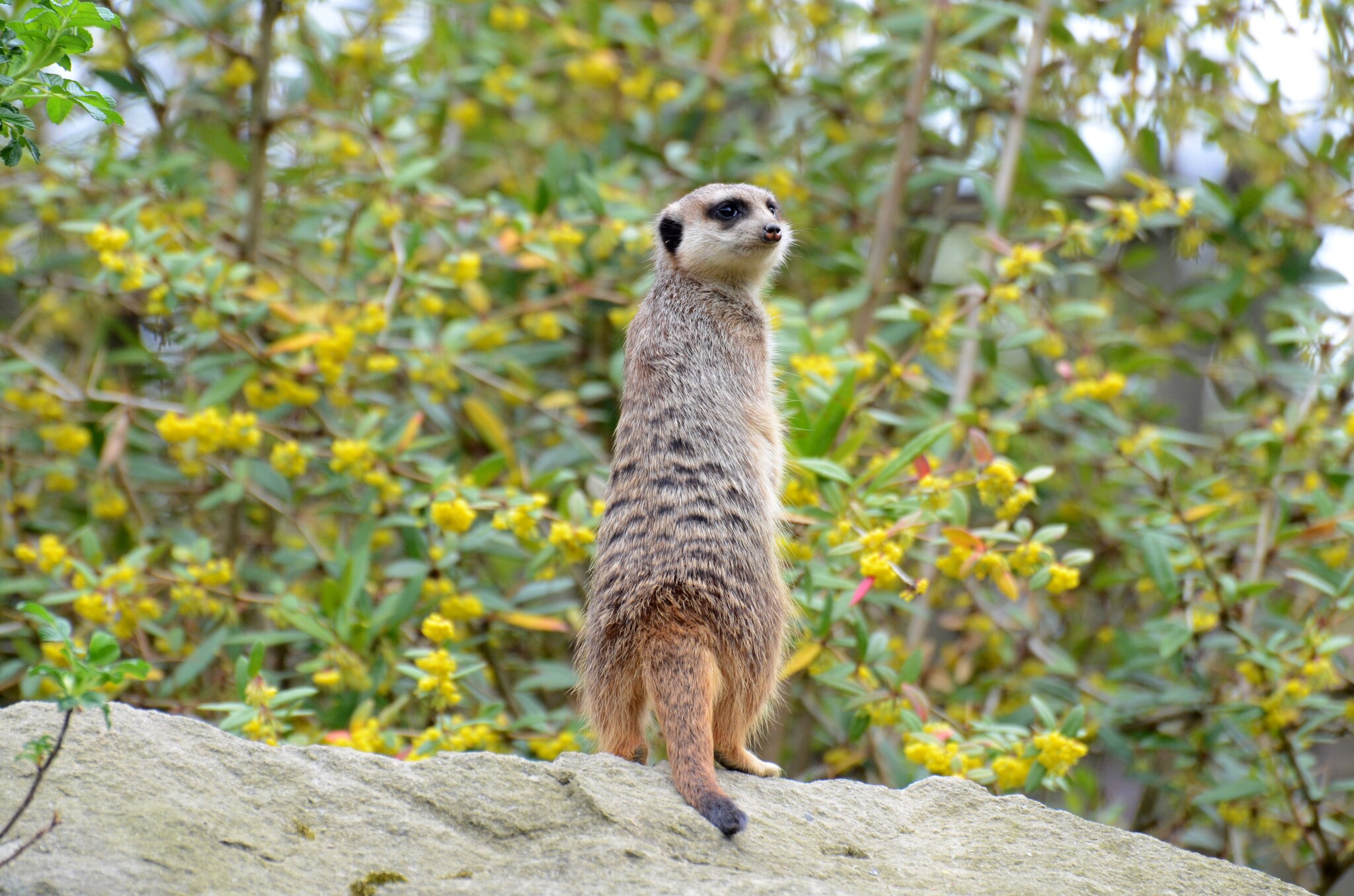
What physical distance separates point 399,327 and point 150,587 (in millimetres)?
1101

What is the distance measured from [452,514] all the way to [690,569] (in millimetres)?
728

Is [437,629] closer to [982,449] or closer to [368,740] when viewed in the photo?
[368,740]

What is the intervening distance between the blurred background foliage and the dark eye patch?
1.51 ft

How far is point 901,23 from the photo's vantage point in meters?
4.22

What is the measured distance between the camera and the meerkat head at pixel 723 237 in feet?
10.3

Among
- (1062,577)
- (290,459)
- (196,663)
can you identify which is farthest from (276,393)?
(1062,577)

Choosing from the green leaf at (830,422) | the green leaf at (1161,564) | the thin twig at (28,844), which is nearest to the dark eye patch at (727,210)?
the green leaf at (830,422)

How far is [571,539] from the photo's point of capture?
9.41 feet

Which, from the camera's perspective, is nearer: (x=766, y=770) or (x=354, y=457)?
(x=766, y=770)

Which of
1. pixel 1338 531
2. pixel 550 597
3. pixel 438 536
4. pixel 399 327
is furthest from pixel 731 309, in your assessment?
pixel 1338 531

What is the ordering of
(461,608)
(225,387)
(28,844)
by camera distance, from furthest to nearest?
(225,387)
(461,608)
(28,844)

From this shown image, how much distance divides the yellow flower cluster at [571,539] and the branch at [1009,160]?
5.21 ft

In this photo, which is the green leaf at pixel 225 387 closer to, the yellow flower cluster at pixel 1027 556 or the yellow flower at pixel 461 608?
the yellow flower at pixel 461 608

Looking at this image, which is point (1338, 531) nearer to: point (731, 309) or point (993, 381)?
point (993, 381)
